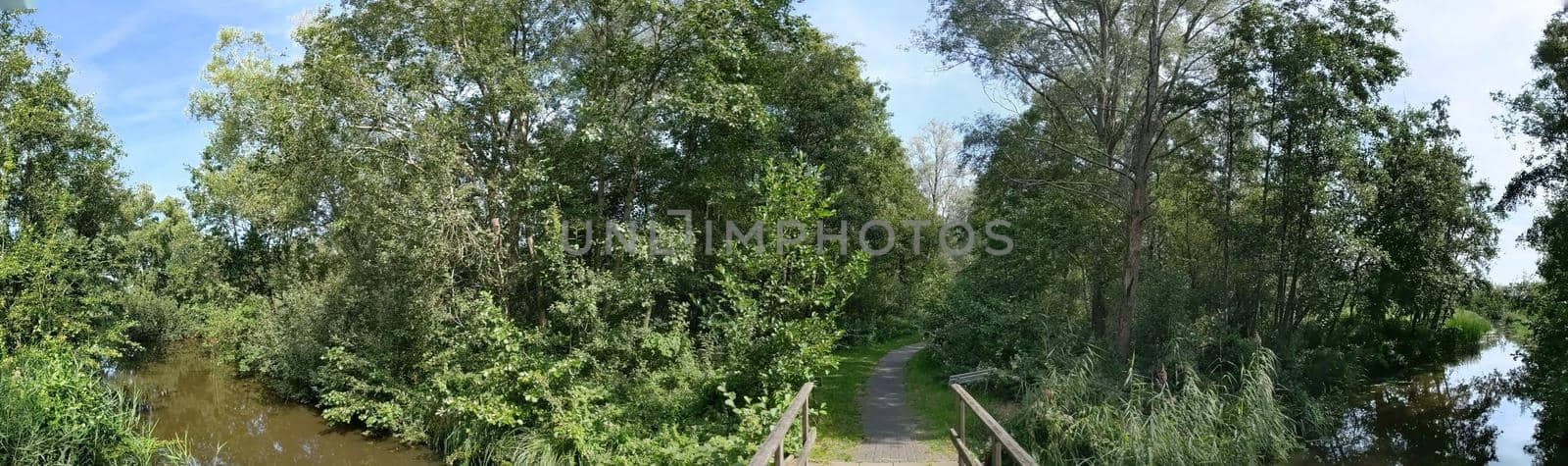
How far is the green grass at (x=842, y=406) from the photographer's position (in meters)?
9.44

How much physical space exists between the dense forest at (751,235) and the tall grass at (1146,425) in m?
0.04

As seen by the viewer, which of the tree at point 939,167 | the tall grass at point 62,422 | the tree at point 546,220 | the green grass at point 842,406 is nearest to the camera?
the tall grass at point 62,422

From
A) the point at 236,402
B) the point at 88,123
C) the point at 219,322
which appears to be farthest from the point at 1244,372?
the point at 219,322

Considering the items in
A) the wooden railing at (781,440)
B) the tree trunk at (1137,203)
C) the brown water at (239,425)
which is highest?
the tree trunk at (1137,203)

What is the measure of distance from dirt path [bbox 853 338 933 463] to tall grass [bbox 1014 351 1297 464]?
147cm

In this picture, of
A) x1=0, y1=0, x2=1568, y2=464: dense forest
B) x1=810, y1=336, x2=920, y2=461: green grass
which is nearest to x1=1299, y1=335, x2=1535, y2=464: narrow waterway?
x1=0, y1=0, x2=1568, y2=464: dense forest

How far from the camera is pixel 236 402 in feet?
54.0

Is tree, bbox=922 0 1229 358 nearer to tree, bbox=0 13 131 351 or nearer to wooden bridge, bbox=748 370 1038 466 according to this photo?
wooden bridge, bbox=748 370 1038 466

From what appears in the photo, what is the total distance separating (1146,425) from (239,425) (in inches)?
581

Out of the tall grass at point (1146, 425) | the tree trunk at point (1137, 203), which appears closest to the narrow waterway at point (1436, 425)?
→ the tree trunk at point (1137, 203)

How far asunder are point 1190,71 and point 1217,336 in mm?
5041

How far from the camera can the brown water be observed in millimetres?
12266

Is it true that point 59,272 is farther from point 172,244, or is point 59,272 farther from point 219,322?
point 172,244

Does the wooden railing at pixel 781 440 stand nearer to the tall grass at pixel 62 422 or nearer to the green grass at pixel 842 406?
the green grass at pixel 842 406
